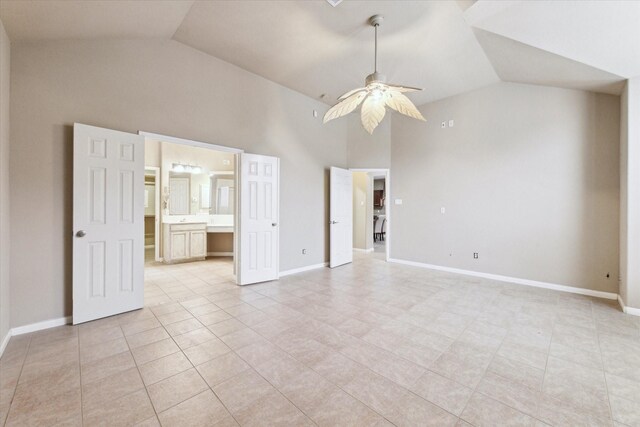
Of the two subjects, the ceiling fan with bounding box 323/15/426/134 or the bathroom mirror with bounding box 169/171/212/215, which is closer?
the ceiling fan with bounding box 323/15/426/134

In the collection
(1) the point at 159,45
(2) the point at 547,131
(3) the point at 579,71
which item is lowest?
(2) the point at 547,131

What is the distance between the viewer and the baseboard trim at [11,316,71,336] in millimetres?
2588

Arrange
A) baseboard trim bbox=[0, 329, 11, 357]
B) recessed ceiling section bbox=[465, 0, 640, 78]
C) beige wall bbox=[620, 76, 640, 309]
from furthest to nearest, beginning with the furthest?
beige wall bbox=[620, 76, 640, 309]
recessed ceiling section bbox=[465, 0, 640, 78]
baseboard trim bbox=[0, 329, 11, 357]

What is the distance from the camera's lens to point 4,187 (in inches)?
95.5

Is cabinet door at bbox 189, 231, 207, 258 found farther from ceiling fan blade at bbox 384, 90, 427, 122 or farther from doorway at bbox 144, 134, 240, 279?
ceiling fan blade at bbox 384, 90, 427, 122

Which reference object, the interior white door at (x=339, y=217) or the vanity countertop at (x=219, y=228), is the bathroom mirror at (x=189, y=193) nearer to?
the vanity countertop at (x=219, y=228)

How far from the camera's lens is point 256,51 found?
12.2 ft

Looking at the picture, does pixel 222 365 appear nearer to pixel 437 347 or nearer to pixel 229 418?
pixel 229 418

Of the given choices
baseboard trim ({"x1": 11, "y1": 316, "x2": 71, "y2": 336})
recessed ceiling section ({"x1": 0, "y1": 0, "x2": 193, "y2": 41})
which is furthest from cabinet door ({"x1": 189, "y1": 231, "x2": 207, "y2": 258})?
recessed ceiling section ({"x1": 0, "y1": 0, "x2": 193, "y2": 41})

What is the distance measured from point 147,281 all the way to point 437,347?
174 inches

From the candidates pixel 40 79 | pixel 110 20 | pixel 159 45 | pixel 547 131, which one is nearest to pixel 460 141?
pixel 547 131

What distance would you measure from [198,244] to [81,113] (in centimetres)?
362

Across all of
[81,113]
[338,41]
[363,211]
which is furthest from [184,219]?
[338,41]

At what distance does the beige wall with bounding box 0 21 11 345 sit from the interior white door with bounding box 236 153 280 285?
7.79 ft
